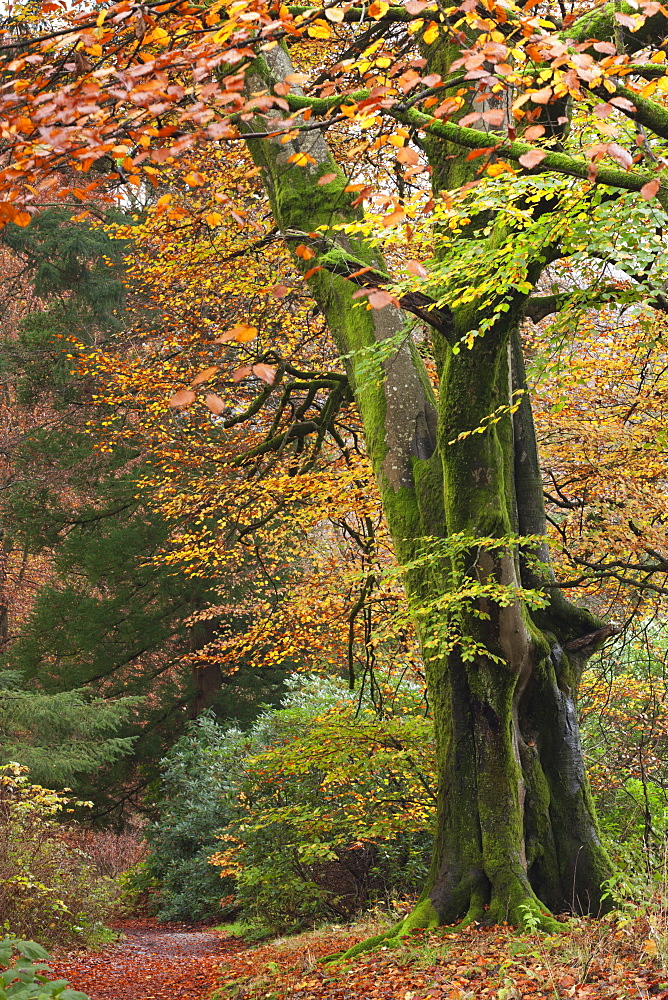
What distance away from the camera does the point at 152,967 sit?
9.03 metres

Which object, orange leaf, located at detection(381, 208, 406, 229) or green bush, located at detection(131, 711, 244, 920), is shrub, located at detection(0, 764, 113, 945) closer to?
green bush, located at detection(131, 711, 244, 920)

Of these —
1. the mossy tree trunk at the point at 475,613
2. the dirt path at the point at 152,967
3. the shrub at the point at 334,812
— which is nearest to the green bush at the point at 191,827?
the dirt path at the point at 152,967

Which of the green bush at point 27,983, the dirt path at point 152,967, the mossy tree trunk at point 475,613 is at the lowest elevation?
the dirt path at point 152,967

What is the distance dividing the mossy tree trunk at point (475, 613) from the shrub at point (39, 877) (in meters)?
4.78

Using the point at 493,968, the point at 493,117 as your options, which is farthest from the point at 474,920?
the point at 493,117

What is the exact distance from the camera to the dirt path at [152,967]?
758 cm

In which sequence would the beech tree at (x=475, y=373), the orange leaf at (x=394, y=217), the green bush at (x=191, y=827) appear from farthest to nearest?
the green bush at (x=191, y=827), the beech tree at (x=475, y=373), the orange leaf at (x=394, y=217)

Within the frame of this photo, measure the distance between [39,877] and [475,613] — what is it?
637cm

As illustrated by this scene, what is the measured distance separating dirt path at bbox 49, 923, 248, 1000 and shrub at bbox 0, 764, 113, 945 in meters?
0.43

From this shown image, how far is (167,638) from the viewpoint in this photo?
52.7 ft

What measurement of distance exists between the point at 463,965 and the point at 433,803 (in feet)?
11.3

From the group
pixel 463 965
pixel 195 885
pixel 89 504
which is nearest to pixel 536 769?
pixel 463 965

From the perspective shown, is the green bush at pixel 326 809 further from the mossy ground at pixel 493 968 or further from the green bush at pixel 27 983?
the green bush at pixel 27 983

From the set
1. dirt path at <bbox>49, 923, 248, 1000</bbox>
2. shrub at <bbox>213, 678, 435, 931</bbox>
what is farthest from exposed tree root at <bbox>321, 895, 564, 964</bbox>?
dirt path at <bbox>49, 923, 248, 1000</bbox>
